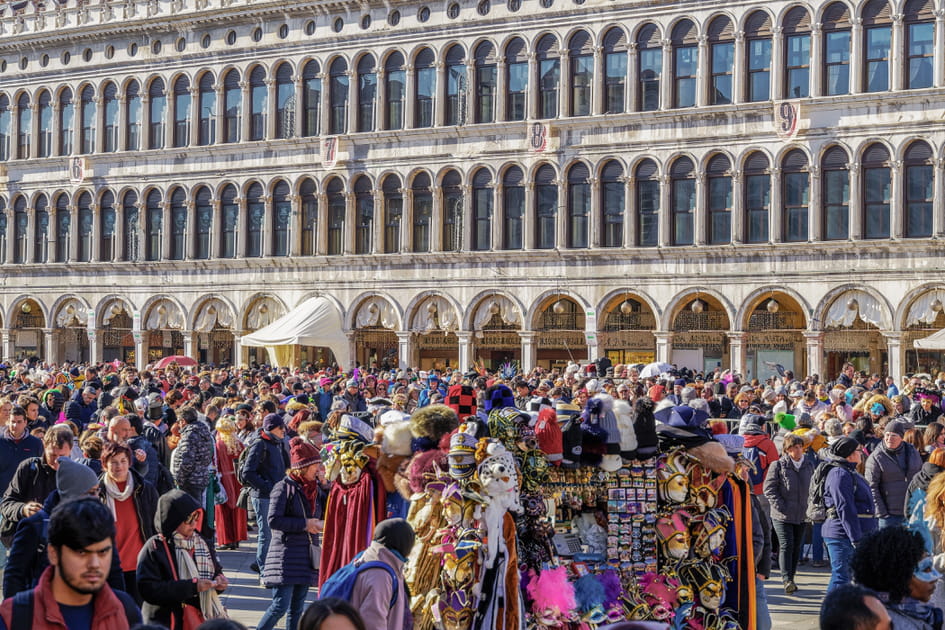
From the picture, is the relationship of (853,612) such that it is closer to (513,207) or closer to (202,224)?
(513,207)

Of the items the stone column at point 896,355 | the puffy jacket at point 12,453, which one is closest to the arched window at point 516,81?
the stone column at point 896,355

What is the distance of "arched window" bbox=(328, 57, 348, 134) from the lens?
38.1 meters

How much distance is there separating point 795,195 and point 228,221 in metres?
17.3

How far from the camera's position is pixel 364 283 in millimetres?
37688

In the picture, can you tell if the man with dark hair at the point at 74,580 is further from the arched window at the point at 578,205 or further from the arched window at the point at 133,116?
the arched window at the point at 133,116

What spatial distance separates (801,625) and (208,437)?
578cm

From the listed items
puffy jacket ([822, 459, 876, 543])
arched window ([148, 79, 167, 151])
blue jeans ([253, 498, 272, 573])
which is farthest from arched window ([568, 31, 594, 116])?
puffy jacket ([822, 459, 876, 543])

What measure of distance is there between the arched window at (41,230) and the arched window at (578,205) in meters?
18.6

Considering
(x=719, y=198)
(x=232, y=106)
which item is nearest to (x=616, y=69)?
(x=719, y=198)

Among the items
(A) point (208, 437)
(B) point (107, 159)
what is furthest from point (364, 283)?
(A) point (208, 437)

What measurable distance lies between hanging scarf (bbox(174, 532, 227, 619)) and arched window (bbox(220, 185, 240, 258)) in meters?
33.3

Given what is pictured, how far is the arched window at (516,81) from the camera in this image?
3559 cm

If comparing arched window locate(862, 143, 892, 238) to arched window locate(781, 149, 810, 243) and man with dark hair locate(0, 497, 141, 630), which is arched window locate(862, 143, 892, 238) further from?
man with dark hair locate(0, 497, 141, 630)

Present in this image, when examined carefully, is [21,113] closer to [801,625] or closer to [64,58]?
[64,58]
